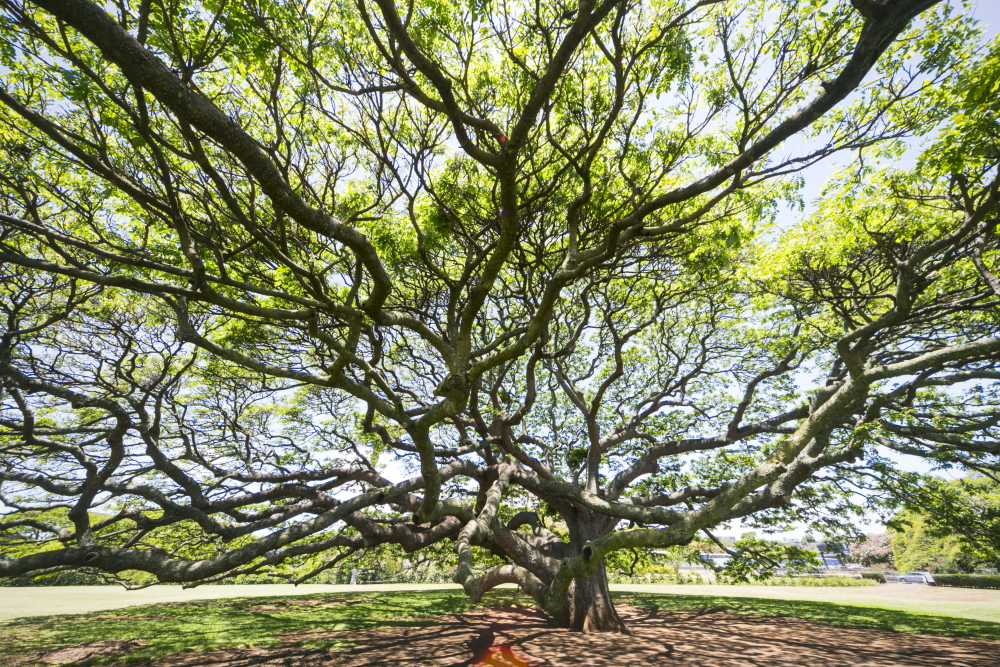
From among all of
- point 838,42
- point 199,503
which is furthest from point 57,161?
point 838,42

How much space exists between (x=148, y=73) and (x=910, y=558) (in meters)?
38.9

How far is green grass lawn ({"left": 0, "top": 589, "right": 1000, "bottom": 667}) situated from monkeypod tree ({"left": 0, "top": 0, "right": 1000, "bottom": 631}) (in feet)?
5.65

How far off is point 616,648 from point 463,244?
724 centimetres

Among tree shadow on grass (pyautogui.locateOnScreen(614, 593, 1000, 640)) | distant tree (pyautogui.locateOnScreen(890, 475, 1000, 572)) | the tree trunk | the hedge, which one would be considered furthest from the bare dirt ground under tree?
the hedge

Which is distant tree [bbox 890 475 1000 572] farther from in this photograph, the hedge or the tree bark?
the hedge

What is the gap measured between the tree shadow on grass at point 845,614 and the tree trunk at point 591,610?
162 inches

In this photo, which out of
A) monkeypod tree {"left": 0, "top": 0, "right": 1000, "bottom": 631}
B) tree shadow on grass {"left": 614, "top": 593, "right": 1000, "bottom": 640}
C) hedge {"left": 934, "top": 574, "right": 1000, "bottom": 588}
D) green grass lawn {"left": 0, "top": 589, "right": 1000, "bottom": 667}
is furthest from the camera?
hedge {"left": 934, "top": 574, "right": 1000, "bottom": 588}

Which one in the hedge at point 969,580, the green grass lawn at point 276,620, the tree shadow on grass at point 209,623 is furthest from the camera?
the hedge at point 969,580

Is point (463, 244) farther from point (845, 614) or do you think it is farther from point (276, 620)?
point (845, 614)

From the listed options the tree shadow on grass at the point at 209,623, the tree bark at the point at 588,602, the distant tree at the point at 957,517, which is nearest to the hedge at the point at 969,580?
the distant tree at the point at 957,517

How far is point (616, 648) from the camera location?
7098 mm

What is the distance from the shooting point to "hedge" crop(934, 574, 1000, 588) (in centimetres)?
2188

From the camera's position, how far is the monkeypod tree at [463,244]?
4.30 metres

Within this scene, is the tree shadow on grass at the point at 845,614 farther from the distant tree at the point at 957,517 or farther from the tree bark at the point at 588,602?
the tree bark at the point at 588,602
